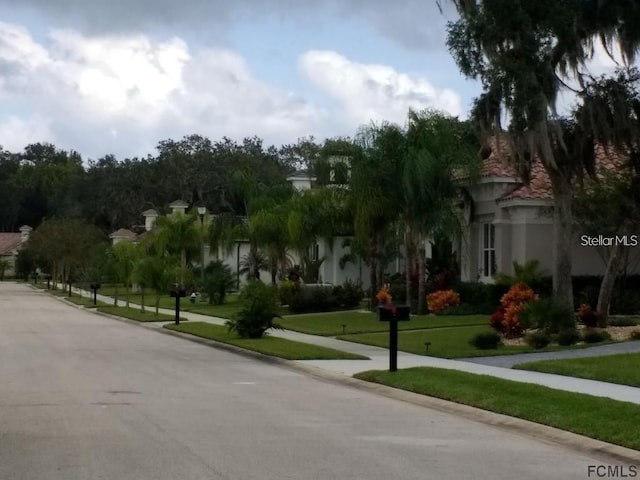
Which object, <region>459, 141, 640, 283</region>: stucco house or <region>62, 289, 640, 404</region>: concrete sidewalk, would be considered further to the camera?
<region>459, 141, 640, 283</region>: stucco house

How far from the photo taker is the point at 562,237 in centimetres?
2642

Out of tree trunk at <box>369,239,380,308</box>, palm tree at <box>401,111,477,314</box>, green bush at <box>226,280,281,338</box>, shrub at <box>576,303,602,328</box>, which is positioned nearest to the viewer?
shrub at <box>576,303,602,328</box>

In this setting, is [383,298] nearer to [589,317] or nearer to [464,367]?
[589,317]

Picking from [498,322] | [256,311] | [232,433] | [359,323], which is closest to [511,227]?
[359,323]

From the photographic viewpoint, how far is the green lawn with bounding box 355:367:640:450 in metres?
11.9

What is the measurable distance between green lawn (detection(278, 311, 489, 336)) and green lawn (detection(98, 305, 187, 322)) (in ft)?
20.0

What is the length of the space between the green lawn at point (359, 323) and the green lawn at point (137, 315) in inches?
240

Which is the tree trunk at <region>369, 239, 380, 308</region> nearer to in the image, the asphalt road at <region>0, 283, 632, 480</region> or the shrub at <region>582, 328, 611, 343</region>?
the shrub at <region>582, 328, 611, 343</region>

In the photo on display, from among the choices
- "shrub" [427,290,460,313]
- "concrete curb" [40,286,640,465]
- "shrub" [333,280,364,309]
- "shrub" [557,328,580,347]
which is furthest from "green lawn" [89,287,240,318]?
"concrete curb" [40,286,640,465]

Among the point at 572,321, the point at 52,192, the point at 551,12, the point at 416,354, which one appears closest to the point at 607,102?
the point at 551,12

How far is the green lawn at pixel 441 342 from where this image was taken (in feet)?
73.0

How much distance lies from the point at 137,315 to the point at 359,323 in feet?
47.5

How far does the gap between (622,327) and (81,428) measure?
18.3m

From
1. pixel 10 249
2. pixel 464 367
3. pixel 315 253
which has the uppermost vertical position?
pixel 10 249
